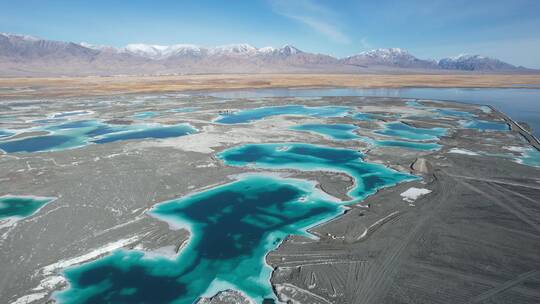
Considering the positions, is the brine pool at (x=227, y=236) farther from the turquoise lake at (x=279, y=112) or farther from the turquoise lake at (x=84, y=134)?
the turquoise lake at (x=279, y=112)

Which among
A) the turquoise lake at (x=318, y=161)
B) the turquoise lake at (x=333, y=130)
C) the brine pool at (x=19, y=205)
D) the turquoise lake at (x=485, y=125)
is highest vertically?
the turquoise lake at (x=485, y=125)

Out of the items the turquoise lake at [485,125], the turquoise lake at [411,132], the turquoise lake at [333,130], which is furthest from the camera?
the turquoise lake at [485,125]

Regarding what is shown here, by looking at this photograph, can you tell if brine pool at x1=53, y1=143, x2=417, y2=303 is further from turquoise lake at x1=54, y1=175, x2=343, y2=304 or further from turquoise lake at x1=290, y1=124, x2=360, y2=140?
turquoise lake at x1=290, y1=124, x2=360, y2=140

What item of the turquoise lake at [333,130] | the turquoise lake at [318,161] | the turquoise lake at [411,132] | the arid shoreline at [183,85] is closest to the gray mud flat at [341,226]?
the turquoise lake at [318,161]

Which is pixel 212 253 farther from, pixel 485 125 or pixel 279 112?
pixel 485 125

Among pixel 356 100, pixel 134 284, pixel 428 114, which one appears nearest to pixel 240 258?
pixel 134 284

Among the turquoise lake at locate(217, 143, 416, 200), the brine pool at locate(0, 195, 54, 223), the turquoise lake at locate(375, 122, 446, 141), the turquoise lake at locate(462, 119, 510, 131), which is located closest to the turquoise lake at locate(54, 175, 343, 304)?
the turquoise lake at locate(217, 143, 416, 200)
